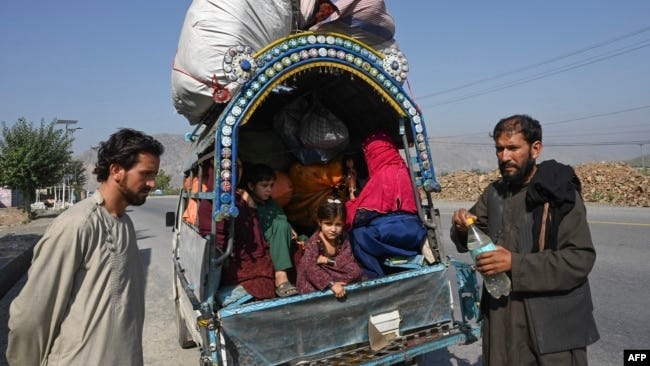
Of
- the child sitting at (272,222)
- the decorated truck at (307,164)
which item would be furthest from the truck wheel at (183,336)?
the child sitting at (272,222)

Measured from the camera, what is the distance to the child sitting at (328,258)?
10.9 ft

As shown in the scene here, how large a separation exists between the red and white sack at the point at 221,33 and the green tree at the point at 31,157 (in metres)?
24.9

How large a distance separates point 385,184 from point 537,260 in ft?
5.15

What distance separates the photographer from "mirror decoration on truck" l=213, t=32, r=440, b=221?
292 centimetres

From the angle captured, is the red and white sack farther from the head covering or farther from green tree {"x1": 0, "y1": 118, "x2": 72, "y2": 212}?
green tree {"x1": 0, "y1": 118, "x2": 72, "y2": 212}

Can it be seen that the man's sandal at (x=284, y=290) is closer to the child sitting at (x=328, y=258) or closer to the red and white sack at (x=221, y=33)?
the child sitting at (x=328, y=258)

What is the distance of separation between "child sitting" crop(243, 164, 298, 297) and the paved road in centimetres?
176

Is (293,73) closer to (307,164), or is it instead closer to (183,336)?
(307,164)

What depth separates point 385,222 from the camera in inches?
139

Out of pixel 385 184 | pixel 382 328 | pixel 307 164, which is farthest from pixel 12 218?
pixel 382 328

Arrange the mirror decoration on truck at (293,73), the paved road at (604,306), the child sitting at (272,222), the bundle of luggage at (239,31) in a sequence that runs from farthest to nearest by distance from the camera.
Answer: the paved road at (604,306) → the child sitting at (272,222) → the bundle of luggage at (239,31) → the mirror decoration on truck at (293,73)

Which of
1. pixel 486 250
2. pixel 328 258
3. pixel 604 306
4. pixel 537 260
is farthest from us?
pixel 604 306

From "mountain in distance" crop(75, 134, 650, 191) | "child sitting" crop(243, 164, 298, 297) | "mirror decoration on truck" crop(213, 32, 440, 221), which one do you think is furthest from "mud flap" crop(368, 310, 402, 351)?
"mountain in distance" crop(75, 134, 650, 191)

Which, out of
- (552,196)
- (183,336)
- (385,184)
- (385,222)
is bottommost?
(183,336)
